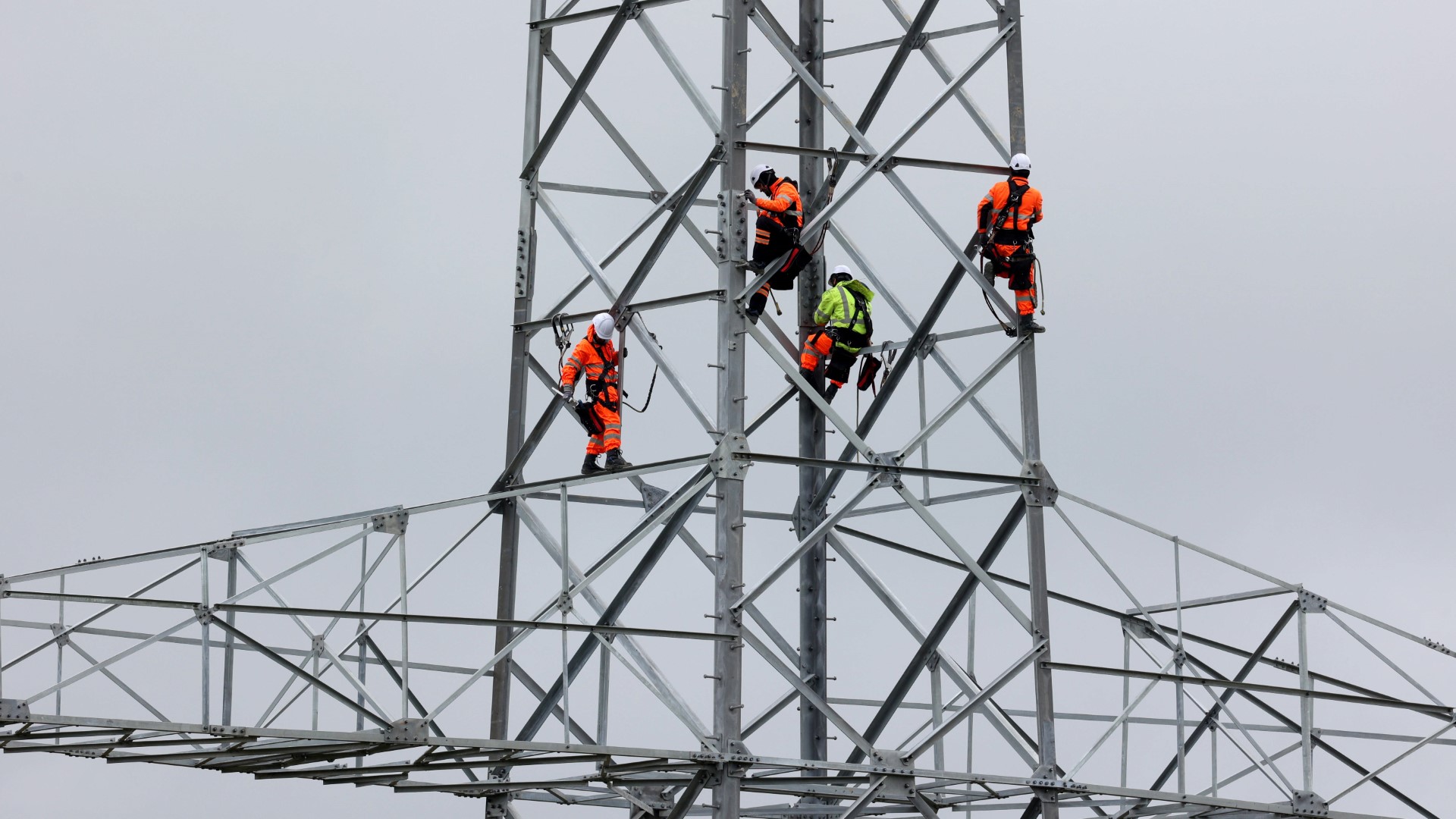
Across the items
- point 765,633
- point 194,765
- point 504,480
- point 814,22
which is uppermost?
point 814,22

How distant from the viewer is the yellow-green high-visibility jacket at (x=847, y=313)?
29531mm

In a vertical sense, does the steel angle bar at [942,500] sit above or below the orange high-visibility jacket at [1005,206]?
below

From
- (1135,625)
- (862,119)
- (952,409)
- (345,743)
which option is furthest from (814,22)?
(345,743)

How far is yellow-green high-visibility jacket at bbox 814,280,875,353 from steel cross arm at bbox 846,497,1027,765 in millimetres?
3184

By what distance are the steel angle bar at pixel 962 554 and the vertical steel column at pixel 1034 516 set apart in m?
0.48

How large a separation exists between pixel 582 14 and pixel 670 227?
3697mm

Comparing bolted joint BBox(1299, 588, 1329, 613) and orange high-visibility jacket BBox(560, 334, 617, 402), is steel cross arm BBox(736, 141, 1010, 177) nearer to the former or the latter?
orange high-visibility jacket BBox(560, 334, 617, 402)

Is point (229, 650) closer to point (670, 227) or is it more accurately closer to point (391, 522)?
point (391, 522)

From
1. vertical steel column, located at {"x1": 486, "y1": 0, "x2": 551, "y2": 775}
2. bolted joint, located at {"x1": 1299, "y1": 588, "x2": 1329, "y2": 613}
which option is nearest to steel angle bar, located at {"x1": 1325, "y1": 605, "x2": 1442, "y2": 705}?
bolted joint, located at {"x1": 1299, "y1": 588, "x2": 1329, "y2": 613}

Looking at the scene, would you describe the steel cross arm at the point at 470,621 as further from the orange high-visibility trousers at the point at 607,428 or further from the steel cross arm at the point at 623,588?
the orange high-visibility trousers at the point at 607,428

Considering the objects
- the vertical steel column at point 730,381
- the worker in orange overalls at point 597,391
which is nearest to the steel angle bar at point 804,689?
the vertical steel column at point 730,381

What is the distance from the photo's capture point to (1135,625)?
105 feet

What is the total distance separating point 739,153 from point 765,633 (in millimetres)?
6114

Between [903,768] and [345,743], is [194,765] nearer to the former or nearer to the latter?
[345,743]
